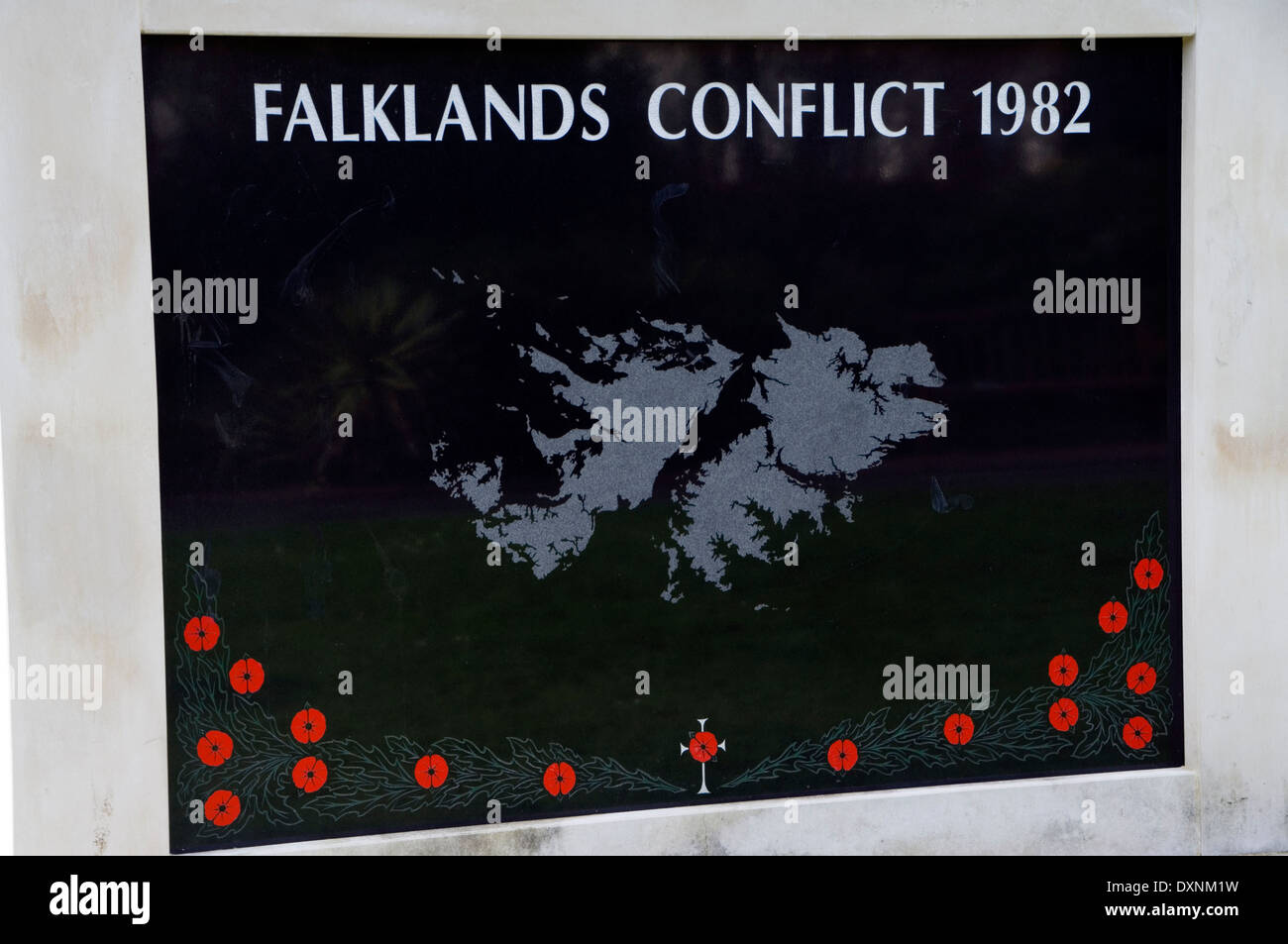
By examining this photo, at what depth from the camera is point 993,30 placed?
16.4 feet

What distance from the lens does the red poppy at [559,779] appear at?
5.08 metres

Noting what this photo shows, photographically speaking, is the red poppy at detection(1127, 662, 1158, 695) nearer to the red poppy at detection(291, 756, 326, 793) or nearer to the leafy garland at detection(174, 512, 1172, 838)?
the leafy garland at detection(174, 512, 1172, 838)

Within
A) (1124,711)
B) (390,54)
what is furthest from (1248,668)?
Answer: (390,54)

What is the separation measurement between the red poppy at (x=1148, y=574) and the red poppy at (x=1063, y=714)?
1.91ft

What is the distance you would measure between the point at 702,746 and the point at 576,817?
1.93 feet

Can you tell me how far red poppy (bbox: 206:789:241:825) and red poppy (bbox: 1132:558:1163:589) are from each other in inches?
149

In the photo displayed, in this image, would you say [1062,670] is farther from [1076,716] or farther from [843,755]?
[843,755]

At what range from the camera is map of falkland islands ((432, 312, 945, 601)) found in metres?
5.01

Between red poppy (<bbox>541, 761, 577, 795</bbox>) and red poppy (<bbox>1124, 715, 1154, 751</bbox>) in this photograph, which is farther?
red poppy (<bbox>1124, 715, 1154, 751</bbox>)

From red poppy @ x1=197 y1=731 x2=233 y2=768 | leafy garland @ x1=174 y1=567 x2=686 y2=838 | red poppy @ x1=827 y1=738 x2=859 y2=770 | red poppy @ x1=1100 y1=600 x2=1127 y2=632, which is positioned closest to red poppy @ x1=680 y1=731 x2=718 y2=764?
leafy garland @ x1=174 y1=567 x2=686 y2=838

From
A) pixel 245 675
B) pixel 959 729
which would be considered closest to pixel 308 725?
pixel 245 675

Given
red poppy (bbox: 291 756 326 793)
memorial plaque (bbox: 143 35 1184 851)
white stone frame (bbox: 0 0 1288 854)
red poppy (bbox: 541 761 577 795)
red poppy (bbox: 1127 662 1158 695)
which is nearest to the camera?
white stone frame (bbox: 0 0 1288 854)

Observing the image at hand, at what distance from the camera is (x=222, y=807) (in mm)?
4898

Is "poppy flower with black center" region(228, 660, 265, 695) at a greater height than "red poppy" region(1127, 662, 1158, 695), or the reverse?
"poppy flower with black center" region(228, 660, 265, 695)
